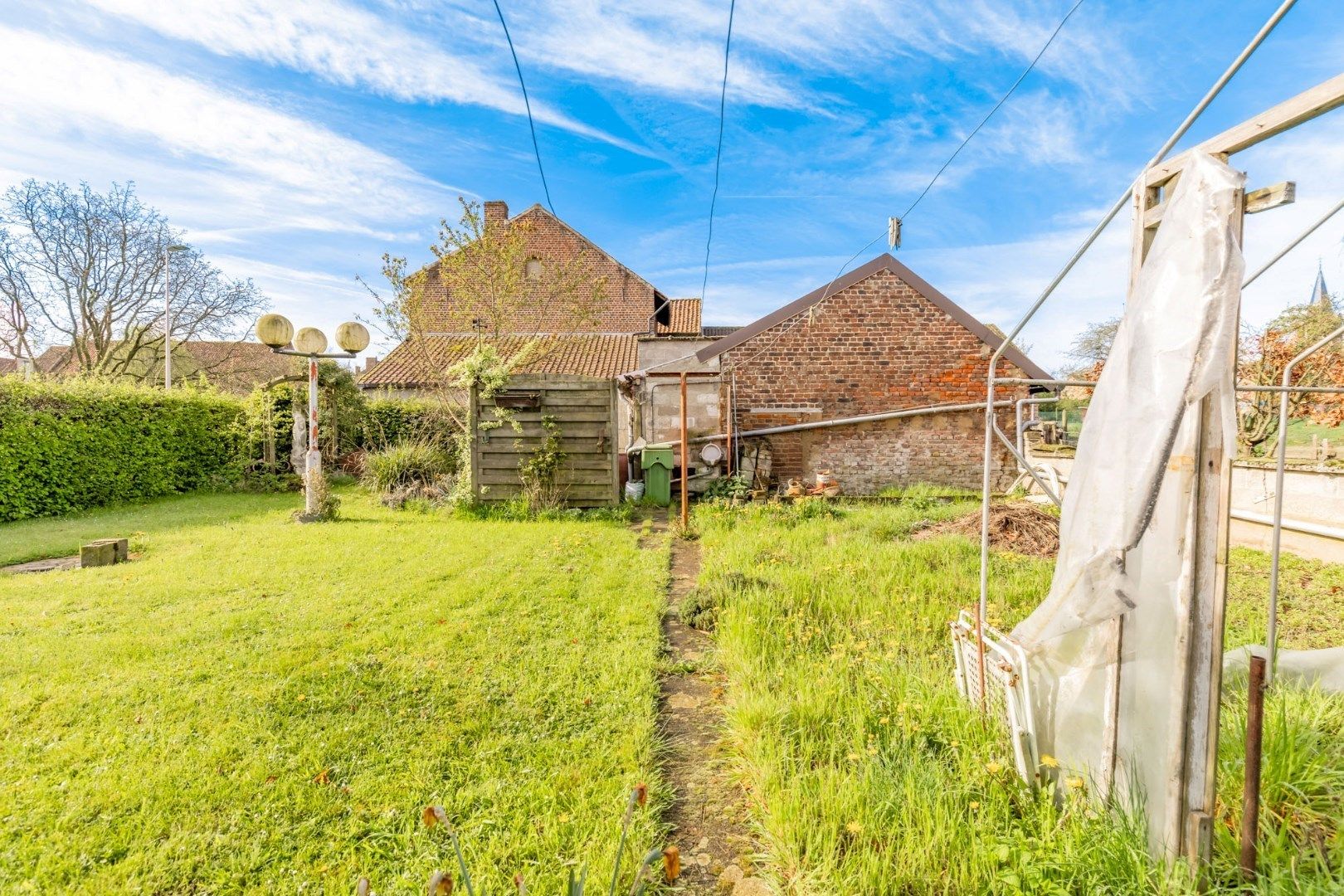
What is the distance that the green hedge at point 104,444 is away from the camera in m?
8.52

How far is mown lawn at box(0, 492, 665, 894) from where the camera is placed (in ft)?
6.85

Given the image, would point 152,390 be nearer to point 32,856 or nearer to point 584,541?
point 584,541

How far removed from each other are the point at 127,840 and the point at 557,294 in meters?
12.9

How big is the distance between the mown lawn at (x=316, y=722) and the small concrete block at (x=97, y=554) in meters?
0.28

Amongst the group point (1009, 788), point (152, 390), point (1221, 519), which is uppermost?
point (152, 390)

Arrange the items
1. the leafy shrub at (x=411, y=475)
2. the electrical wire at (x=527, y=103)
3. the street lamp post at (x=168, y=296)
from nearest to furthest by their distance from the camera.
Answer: the electrical wire at (x=527, y=103) → the leafy shrub at (x=411, y=475) → the street lamp post at (x=168, y=296)

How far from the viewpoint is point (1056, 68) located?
5.50 meters

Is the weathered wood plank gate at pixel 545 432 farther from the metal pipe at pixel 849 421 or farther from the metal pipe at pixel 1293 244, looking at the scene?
the metal pipe at pixel 1293 244

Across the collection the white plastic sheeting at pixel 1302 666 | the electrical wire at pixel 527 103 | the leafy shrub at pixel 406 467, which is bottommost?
the white plastic sheeting at pixel 1302 666

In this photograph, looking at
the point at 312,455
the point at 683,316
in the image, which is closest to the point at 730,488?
the point at 312,455

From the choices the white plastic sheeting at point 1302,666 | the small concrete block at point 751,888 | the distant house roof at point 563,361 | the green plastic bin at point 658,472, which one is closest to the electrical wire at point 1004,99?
the white plastic sheeting at point 1302,666

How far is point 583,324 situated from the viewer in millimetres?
20219

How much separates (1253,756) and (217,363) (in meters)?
28.5

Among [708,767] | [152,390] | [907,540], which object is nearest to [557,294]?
[152,390]
